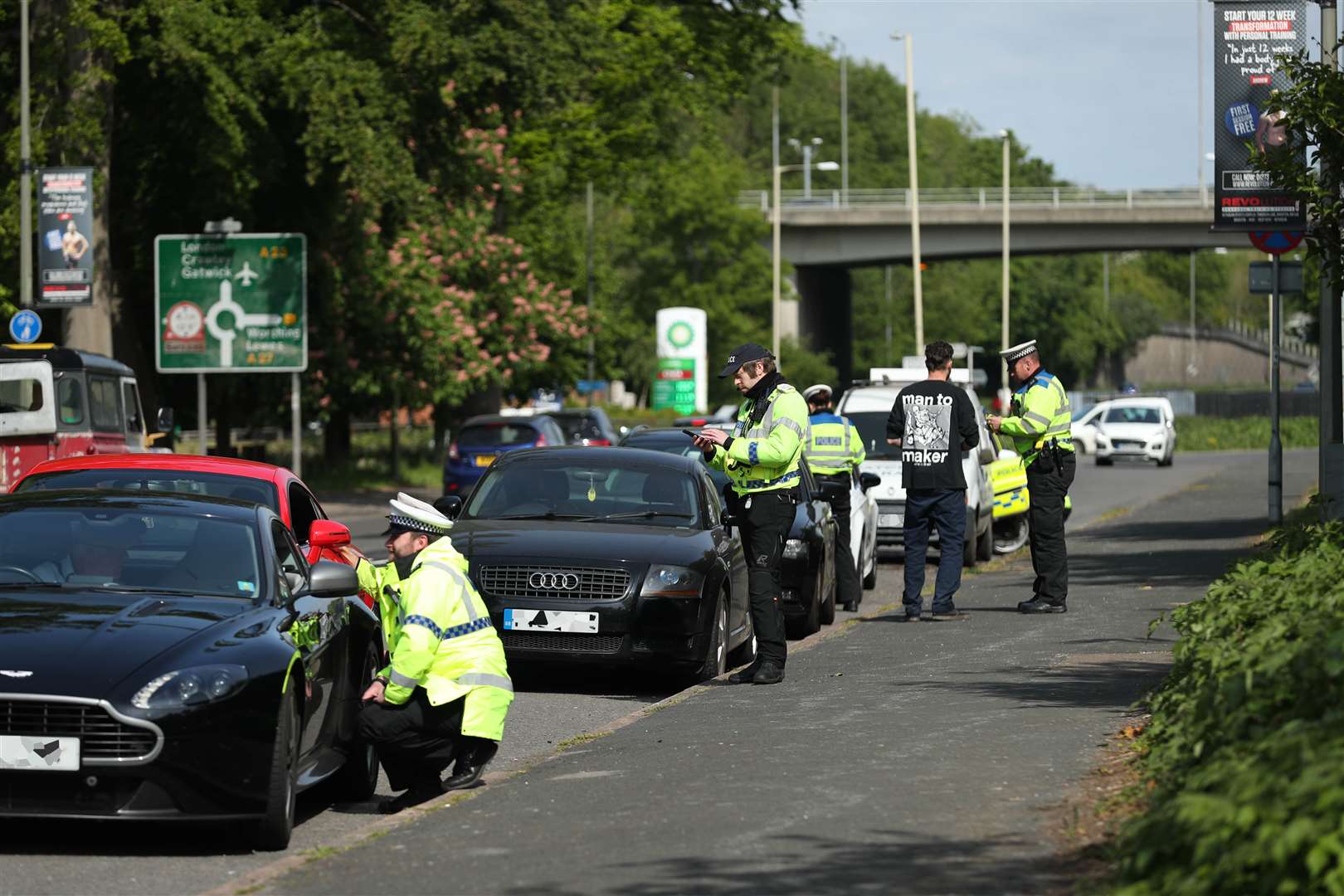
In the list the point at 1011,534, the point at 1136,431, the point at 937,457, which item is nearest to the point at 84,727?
the point at 937,457

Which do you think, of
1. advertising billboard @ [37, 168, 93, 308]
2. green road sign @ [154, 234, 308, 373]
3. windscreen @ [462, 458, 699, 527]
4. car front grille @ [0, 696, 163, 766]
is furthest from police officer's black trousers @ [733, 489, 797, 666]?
green road sign @ [154, 234, 308, 373]

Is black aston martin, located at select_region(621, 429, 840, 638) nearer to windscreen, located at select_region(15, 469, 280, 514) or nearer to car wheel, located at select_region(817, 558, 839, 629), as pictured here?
car wheel, located at select_region(817, 558, 839, 629)

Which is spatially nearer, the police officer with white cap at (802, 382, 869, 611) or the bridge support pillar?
the police officer with white cap at (802, 382, 869, 611)

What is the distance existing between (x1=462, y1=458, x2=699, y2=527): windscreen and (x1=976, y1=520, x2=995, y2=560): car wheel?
1074 centimetres

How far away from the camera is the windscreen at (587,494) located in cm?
1370

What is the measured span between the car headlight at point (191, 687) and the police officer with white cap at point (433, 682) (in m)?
0.97

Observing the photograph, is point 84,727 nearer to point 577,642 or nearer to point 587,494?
point 577,642

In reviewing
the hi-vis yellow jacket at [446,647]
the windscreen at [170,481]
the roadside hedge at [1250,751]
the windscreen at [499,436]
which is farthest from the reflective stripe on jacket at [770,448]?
the windscreen at [499,436]

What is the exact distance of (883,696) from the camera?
1123 centimetres

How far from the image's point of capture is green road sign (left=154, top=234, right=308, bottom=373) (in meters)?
34.1

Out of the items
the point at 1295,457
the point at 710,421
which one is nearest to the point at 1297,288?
the point at 710,421

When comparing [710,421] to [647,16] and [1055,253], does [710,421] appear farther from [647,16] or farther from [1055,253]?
[1055,253]

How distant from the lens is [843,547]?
1778 centimetres

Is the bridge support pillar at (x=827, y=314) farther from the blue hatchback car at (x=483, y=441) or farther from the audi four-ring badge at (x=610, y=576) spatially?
the audi four-ring badge at (x=610, y=576)
